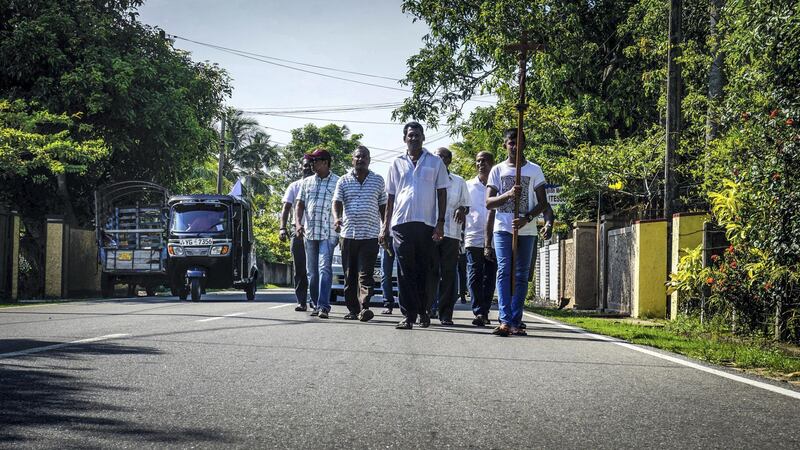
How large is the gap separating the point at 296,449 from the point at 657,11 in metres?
19.3

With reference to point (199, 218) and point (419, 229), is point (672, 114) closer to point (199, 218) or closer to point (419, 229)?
point (419, 229)

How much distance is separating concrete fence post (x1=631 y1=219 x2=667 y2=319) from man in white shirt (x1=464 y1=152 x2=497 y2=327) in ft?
13.2

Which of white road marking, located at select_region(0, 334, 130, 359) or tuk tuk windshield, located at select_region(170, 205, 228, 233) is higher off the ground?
tuk tuk windshield, located at select_region(170, 205, 228, 233)

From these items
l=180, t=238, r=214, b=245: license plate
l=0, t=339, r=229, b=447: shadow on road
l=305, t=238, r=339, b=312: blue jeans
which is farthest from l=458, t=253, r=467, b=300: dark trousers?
l=0, t=339, r=229, b=447: shadow on road

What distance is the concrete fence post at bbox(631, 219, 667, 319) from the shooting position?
1525 cm

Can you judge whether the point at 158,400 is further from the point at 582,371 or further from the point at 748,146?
the point at 748,146

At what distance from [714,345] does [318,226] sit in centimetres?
538

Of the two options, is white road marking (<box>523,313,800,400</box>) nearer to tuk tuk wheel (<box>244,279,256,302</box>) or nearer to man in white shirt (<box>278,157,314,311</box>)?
man in white shirt (<box>278,157,314,311</box>)

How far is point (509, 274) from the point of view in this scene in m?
10.1

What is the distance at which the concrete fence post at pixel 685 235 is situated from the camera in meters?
13.8

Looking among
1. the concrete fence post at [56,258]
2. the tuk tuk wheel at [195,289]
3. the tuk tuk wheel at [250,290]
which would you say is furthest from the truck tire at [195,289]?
the concrete fence post at [56,258]

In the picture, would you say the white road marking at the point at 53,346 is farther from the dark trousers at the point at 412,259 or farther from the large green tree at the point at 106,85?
the large green tree at the point at 106,85

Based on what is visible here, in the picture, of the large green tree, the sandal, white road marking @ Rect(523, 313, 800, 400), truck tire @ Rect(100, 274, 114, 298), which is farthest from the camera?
the large green tree

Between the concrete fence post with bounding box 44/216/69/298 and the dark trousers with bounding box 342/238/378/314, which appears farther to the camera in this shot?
the concrete fence post with bounding box 44/216/69/298
